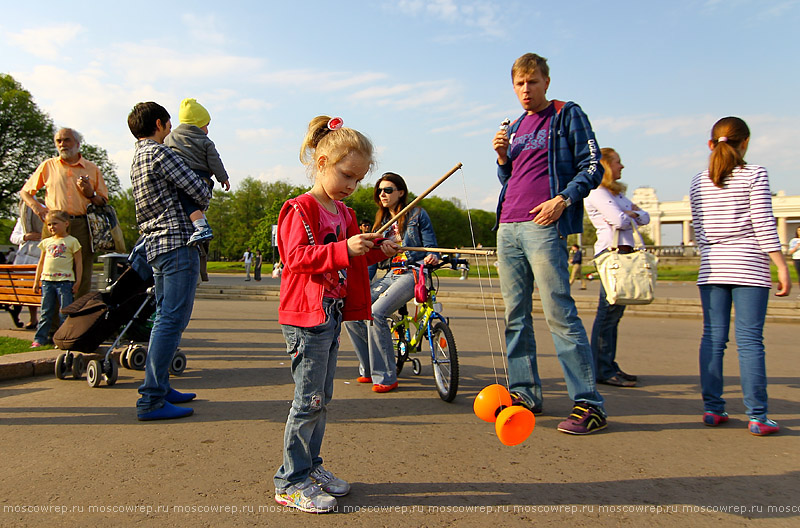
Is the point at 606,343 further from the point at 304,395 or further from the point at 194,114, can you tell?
the point at 194,114

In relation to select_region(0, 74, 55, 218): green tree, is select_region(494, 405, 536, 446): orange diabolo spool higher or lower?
lower

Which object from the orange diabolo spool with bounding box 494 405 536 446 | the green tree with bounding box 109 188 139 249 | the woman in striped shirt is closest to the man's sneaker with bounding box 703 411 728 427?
the woman in striped shirt

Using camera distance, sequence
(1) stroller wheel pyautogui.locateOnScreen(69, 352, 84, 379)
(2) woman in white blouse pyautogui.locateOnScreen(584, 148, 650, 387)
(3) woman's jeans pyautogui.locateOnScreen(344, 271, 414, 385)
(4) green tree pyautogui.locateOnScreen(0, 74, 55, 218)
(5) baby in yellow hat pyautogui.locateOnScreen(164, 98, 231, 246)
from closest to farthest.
Answer: (5) baby in yellow hat pyautogui.locateOnScreen(164, 98, 231, 246)
(3) woman's jeans pyautogui.locateOnScreen(344, 271, 414, 385)
(1) stroller wheel pyautogui.locateOnScreen(69, 352, 84, 379)
(2) woman in white blouse pyautogui.locateOnScreen(584, 148, 650, 387)
(4) green tree pyautogui.locateOnScreen(0, 74, 55, 218)

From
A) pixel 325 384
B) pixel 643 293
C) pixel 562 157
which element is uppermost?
pixel 562 157

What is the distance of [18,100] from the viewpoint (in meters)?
43.9

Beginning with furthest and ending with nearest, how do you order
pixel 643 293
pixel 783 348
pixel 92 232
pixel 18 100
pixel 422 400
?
pixel 18 100 < pixel 783 348 < pixel 92 232 < pixel 643 293 < pixel 422 400

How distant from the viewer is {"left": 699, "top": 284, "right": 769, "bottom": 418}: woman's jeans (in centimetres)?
391

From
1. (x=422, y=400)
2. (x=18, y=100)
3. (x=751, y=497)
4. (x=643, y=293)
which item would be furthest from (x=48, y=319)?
(x=18, y=100)

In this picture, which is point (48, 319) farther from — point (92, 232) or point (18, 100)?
point (18, 100)

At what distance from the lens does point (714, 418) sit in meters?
4.05

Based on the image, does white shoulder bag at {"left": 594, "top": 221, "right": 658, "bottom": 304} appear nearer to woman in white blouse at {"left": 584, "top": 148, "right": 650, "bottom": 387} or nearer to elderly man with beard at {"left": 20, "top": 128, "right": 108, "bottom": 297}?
woman in white blouse at {"left": 584, "top": 148, "right": 650, "bottom": 387}

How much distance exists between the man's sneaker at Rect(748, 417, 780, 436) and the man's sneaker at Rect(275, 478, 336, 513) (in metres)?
2.89

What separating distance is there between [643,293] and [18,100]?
168ft

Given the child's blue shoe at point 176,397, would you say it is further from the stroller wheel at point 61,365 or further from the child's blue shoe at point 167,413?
the stroller wheel at point 61,365
